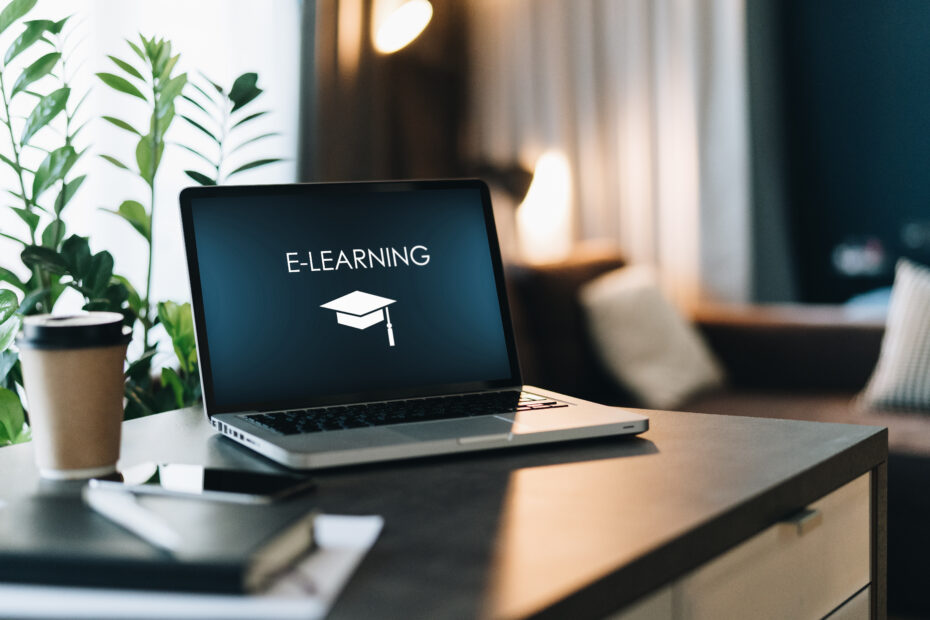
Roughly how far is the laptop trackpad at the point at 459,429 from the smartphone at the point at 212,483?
0.39 feet

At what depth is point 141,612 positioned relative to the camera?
0.45 metres

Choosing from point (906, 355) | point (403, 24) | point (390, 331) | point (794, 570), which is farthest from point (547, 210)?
point (794, 570)

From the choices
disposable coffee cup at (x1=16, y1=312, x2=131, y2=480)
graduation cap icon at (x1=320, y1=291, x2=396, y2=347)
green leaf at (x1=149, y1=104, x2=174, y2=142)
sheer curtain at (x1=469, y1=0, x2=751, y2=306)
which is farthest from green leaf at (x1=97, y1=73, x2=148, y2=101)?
sheer curtain at (x1=469, y1=0, x2=751, y2=306)

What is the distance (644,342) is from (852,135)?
1.61 meters

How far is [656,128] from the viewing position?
340 centimetres

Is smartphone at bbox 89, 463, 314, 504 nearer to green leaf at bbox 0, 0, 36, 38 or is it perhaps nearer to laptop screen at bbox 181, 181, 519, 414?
laptop screen at bbox 181, 181, 519, 414

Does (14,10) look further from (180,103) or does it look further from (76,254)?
(180,103)

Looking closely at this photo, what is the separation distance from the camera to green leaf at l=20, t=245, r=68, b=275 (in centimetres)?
116

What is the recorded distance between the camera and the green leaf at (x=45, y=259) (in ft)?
3.80

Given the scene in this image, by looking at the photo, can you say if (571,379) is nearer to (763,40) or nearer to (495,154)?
(495,154)

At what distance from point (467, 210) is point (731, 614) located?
1.73ft

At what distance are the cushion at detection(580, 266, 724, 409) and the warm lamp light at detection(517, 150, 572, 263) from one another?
493 millimetres

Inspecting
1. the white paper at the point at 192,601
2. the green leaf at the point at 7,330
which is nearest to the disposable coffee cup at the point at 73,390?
the white paper at the point at 192,601

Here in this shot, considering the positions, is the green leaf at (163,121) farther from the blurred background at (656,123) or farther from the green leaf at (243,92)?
the blurred background at (656,123)
